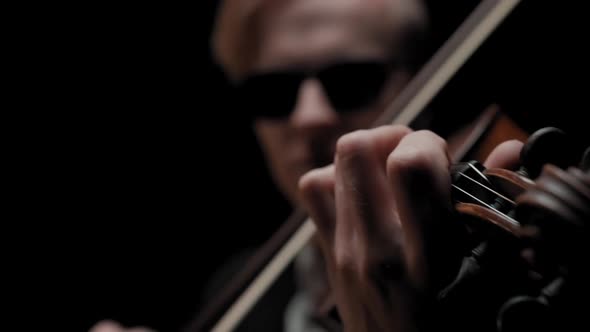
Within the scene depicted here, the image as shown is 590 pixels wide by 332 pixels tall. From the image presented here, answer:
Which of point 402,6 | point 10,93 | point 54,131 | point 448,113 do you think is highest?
point 402,6

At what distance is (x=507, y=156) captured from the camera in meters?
0.38

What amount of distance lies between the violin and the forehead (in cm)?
34

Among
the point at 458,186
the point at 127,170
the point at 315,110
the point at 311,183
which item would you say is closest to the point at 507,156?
the point at 458,186

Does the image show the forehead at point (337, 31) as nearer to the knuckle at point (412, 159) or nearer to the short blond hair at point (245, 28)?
the short blond hair at point (245, 28)

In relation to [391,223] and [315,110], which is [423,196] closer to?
[391,223]

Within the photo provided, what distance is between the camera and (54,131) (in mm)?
1498

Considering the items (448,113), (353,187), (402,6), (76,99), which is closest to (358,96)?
(402,6)

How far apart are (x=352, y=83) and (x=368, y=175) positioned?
0.58m

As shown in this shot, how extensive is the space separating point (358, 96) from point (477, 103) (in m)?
0.45

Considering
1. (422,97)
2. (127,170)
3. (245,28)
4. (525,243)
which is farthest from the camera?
(127,170)

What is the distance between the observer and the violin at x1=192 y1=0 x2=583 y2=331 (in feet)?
1.08

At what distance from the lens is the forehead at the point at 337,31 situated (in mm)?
934

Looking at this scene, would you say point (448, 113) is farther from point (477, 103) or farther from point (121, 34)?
point (121, 34)

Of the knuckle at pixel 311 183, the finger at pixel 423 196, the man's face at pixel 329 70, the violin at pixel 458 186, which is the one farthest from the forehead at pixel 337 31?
the finger at pixel 423 196
